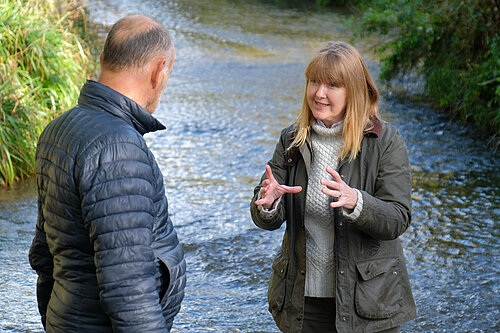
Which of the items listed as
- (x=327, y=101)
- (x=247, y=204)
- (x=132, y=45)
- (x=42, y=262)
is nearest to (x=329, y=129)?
(x=327, y=101)

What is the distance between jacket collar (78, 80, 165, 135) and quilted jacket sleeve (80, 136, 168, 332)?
168 mm

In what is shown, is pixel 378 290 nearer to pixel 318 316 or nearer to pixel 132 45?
pixel 318 316

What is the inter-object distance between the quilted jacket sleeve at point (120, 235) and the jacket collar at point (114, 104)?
0.17 meters

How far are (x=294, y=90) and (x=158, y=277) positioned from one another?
29.9ft

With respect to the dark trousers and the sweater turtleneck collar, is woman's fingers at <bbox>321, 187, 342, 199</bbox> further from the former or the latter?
the dark trousers

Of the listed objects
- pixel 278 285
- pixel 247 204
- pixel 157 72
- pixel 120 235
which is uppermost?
pixel 157 72

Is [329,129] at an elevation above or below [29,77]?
above

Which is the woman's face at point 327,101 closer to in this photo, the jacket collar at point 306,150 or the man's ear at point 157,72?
the jacket collar at point 306,150

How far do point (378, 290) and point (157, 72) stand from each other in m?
1.34

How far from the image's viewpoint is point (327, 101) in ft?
9.77

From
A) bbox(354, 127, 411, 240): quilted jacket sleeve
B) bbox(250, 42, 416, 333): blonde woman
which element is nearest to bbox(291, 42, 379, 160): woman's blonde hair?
A: bbox(250, 42, 416, 333): blonde woman

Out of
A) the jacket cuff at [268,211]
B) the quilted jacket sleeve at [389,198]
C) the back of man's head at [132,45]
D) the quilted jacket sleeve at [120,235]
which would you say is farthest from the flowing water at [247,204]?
the back of man's head at [132,45]

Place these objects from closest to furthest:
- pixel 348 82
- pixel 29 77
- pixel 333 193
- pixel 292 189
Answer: pixel 333 193, pixel 292 189, pixel 348 82, pixel 29 77

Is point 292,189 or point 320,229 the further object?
point 320,229
